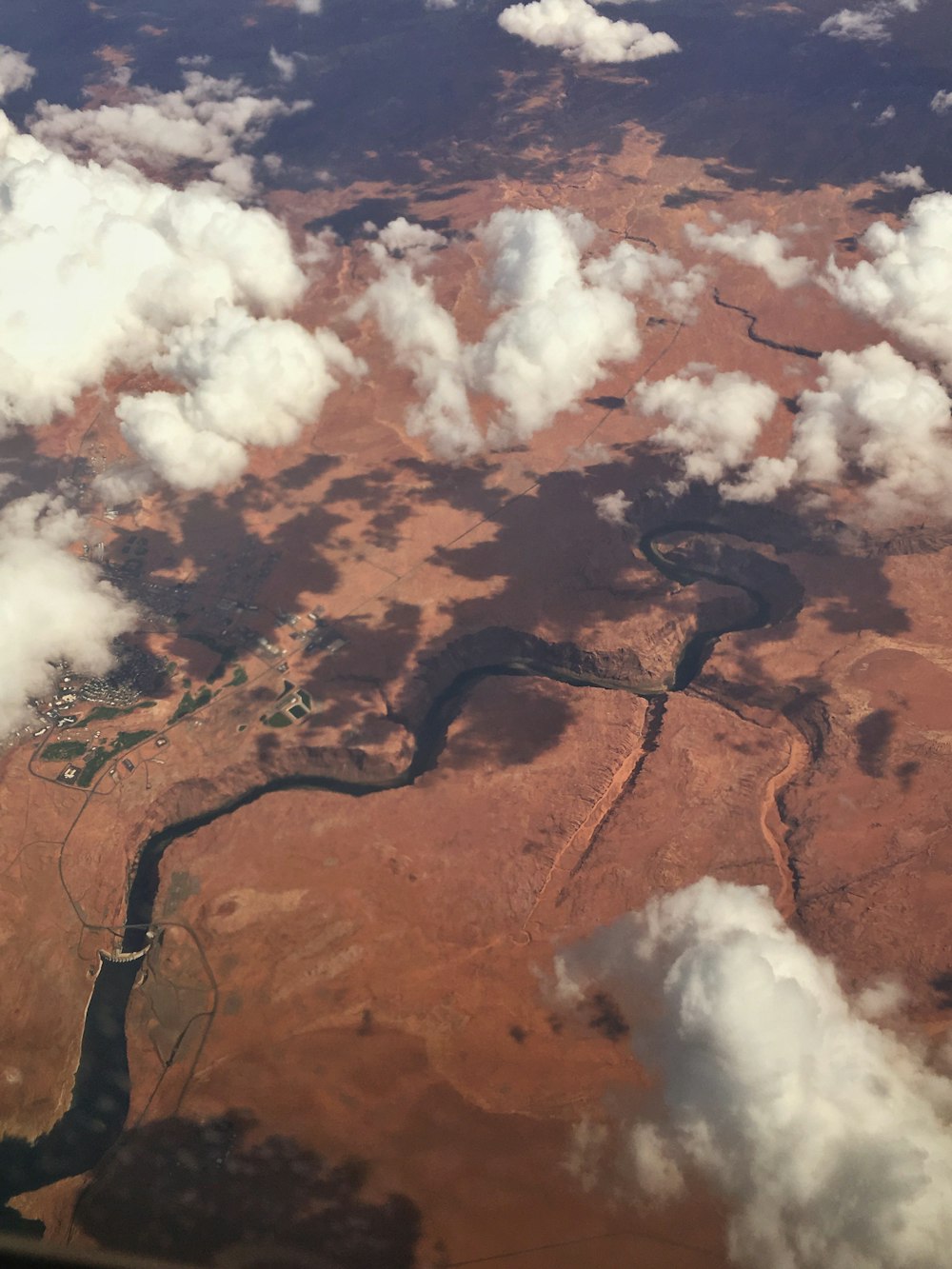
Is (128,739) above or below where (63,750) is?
above

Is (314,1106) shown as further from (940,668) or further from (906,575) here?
(906,575)

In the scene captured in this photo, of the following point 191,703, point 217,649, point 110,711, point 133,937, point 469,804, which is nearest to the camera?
point 133,937

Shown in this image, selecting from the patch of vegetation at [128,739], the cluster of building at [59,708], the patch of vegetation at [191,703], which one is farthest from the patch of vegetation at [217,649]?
the cluster of building at [59,708]

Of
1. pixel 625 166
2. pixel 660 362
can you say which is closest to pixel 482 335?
pixel 660 362

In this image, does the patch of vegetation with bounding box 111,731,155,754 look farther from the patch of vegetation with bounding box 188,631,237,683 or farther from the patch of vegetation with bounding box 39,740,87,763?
the patch of vegetation with bounding box 188,631,237,683

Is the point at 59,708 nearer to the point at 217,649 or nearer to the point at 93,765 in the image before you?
the point at 93,765

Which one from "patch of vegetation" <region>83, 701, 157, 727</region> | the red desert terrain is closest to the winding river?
the red desert terrain

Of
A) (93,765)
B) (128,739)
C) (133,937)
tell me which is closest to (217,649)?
(128,739)
